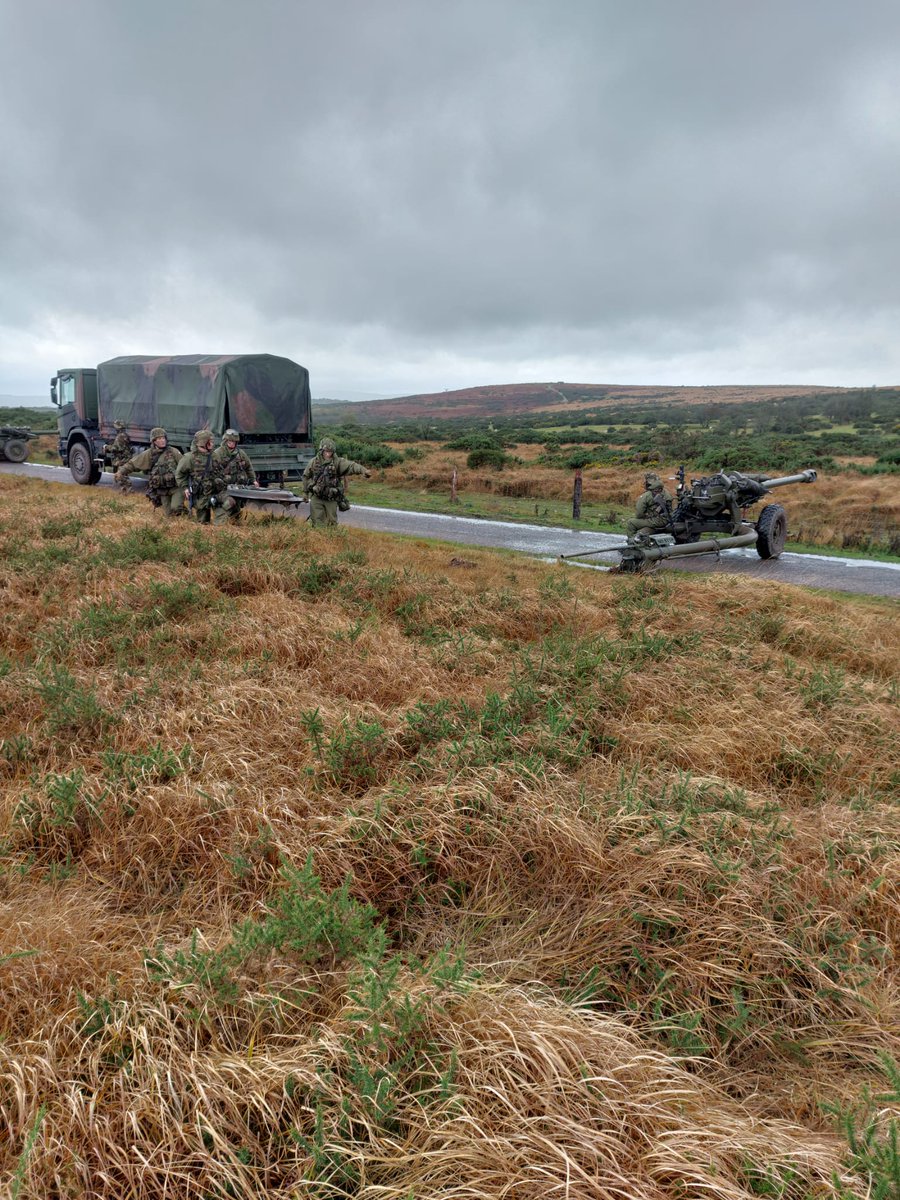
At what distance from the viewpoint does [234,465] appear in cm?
1308

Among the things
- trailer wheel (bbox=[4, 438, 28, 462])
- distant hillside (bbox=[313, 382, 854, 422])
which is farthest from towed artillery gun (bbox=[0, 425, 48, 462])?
distant hillside (bbox=[313, 382, 854, 422])

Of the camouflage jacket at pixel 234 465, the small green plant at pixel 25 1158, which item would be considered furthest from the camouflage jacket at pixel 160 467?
the small green plant at pixel 25 1158

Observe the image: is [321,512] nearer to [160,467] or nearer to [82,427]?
[160,467]

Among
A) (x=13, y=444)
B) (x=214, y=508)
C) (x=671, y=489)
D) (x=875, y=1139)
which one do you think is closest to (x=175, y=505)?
(x=214, y=508)

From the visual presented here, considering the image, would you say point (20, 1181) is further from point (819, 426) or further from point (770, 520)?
point (819, 426)

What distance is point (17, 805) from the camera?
4340mm

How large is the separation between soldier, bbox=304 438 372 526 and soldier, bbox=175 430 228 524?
4.91ft

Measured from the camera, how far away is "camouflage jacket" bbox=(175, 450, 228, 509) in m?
12.7

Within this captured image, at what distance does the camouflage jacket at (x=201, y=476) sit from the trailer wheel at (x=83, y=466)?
949 cm

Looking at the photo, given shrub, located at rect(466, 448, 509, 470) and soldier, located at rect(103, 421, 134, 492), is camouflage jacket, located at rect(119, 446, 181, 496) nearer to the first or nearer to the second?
soldier, located at rect(103, 421, 134, 492)

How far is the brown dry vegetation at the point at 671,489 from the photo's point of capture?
16.8 m

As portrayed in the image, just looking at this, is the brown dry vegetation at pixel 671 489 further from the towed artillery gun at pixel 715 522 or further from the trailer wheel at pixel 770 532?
the towed artillery gun at pixel 715 522

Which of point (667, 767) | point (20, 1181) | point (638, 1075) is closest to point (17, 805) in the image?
point (20, 1181)

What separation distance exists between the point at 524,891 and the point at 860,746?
2.97m
